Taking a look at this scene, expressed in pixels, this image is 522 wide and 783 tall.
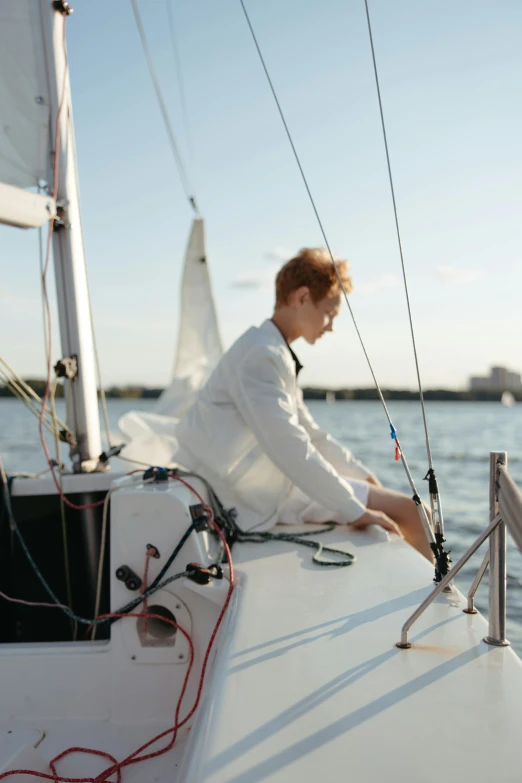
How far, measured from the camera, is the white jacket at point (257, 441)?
2.12 meters

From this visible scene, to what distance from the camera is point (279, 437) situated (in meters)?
2.11

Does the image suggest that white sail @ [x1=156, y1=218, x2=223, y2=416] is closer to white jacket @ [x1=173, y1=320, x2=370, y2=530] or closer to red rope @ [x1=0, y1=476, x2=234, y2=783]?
white jacket @ [x1=173, y1=320, x2=370, y2=530]

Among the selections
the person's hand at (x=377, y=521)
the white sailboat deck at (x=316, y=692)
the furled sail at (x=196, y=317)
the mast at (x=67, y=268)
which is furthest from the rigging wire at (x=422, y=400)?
the furled sail at (x=196, y=317)

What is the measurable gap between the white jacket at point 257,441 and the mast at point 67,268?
371mm

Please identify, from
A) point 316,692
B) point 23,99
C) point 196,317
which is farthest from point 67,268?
point 196,317

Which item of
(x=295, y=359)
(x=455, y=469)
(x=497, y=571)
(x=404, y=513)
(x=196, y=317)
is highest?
(x=196, y=317)

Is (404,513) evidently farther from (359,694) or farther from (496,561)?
(359,694)

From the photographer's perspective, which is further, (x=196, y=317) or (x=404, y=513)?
(x=196, y=317)

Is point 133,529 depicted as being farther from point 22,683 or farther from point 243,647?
point 243,647

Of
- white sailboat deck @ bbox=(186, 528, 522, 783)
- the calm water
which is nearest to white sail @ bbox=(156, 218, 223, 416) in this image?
the calm water

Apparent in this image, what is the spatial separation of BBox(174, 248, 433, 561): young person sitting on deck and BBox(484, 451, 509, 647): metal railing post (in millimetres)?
972

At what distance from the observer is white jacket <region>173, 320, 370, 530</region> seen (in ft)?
6.94

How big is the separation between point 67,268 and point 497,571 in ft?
5.54

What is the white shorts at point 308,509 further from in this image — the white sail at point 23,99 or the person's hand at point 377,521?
the white sail at point 23,99
